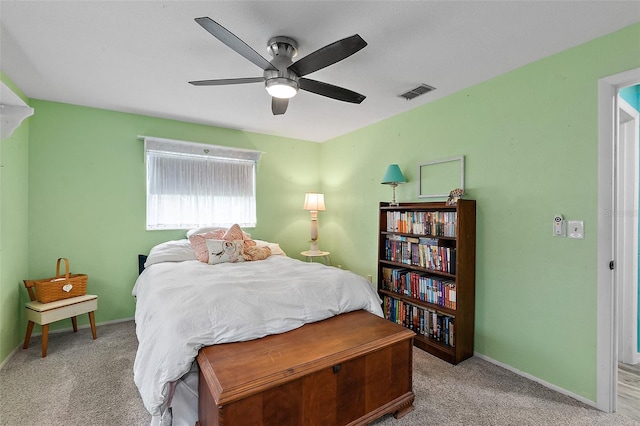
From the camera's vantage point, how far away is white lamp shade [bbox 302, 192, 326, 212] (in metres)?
4.29

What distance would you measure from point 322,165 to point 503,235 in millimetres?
2917

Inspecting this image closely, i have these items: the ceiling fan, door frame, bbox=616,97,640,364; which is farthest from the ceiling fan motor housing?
door frame, bbox=616,97,640,364

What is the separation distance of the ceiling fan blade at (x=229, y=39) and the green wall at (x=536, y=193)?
6.19 ft

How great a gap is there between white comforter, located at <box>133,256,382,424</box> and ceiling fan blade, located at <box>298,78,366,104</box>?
1.37 meters

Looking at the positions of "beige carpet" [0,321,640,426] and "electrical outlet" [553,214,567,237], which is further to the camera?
"electrical outlet" [553,214,567,237]

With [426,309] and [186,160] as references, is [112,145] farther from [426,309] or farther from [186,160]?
[426,309]

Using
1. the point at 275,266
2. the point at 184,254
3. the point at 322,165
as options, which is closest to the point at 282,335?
the point at 275,266

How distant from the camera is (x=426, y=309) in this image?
2.71 meters

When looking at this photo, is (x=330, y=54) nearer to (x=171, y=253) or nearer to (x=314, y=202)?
(x=171, y=253)

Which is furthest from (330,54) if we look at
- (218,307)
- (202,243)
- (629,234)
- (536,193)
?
(629,234)

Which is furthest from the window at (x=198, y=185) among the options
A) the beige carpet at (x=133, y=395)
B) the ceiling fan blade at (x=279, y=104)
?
the ceiling fan blade at (x=279, y=104)

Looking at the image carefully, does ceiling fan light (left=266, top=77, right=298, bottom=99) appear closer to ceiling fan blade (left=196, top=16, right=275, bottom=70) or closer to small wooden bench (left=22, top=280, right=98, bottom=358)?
ceiling fan blade (left=196, top=16, right=275, bottom=70)

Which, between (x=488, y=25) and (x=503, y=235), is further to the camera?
(x=503, y=235)

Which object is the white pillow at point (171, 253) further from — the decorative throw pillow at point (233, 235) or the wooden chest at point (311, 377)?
the wooden chest at point (311, 377)
